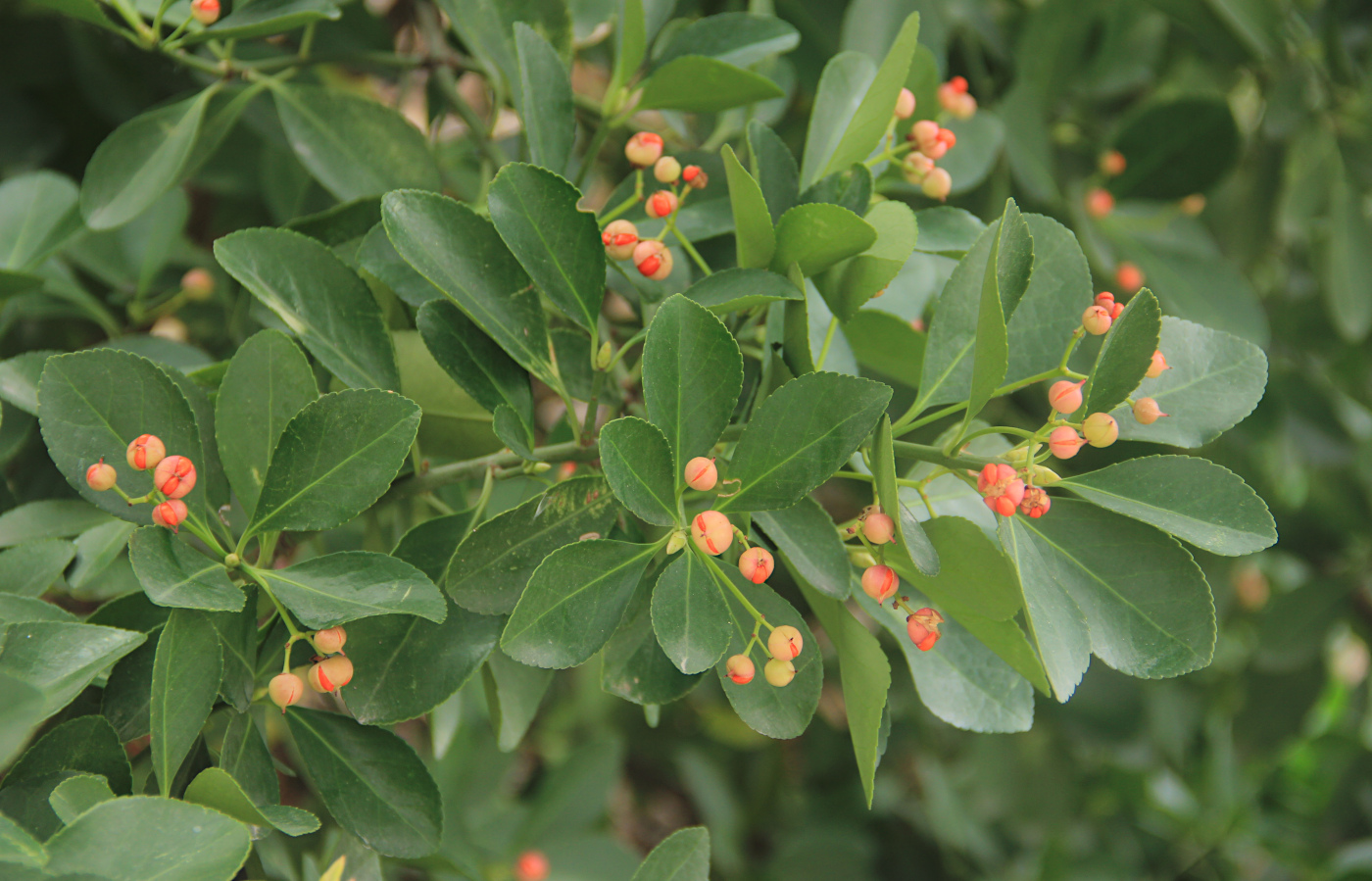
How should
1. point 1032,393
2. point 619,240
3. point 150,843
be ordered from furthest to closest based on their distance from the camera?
point 1032,393
point 619,240
point 150,843

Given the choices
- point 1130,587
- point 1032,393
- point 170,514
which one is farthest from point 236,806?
point 1032,393

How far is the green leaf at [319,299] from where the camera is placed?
62cm

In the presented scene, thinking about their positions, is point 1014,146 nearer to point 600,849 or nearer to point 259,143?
point 259,143

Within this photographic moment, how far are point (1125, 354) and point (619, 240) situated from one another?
33 centimetres

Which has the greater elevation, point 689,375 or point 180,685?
point 689,375

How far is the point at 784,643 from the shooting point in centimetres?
57

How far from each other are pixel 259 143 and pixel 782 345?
2.87 feet

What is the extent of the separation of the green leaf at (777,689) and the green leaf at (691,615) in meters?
0.04

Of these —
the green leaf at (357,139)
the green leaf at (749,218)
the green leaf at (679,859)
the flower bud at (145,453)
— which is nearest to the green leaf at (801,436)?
the green leaf at (749,218)

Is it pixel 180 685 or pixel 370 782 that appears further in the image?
pixel 370 782

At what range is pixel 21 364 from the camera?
68cm

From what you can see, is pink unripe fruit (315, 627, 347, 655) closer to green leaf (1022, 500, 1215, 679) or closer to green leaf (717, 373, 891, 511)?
green leaf (717, 373, 891, 511)

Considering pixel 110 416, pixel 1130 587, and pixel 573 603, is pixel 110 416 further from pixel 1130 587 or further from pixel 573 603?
pixel 1130 587

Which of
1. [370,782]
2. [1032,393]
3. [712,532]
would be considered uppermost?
[712,532]
